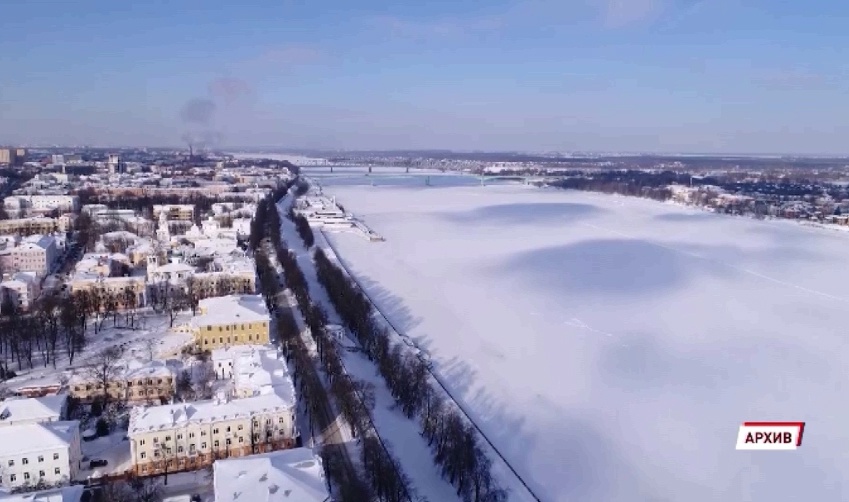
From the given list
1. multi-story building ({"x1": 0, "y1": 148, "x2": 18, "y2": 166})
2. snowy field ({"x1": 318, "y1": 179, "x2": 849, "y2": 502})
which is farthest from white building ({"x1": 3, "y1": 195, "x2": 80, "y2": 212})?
multi-story building ({"x1": 0, "y1": 148, "x2": 18, "y2": 166})

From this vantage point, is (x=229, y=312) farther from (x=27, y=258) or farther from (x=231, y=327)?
(x=27, y=258)

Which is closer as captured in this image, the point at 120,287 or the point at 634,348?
the point at 634,348

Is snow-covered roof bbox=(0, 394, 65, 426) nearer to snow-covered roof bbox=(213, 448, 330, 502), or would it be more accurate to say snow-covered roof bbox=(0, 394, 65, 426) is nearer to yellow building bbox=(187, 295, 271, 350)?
snow-covered roof bbox=(213, 448, 330, 502)

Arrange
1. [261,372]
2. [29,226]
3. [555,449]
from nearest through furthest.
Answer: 1. [555,449]
2. [261,372]
3. [29,226]

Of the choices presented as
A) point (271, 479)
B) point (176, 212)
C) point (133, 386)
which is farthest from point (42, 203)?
point (271, 479)

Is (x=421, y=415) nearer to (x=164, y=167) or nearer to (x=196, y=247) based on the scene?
(x=196, y=247)

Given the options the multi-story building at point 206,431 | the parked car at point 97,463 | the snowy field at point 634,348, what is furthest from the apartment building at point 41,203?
the multi-story building at point 206,431

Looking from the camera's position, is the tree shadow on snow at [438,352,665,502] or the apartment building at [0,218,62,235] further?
the apartment building at [0,218,62,235]
